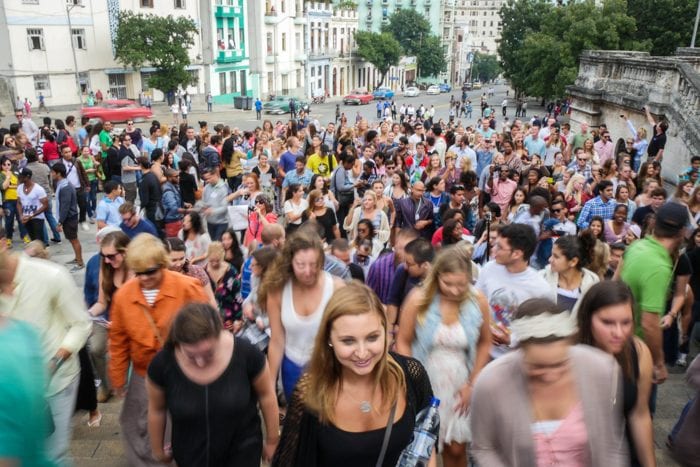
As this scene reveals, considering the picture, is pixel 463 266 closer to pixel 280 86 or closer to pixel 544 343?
pixel 544 343

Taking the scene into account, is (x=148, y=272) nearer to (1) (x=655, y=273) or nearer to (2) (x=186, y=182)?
(1) (x=655, y=273)

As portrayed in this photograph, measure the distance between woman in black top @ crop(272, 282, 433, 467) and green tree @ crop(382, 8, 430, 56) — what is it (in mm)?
86535

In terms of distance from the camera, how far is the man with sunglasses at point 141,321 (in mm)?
3854

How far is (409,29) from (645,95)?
73.7 metres

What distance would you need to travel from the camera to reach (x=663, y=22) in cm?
3475

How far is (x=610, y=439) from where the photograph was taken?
2691mm

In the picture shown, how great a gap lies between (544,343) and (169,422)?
2.22 metres

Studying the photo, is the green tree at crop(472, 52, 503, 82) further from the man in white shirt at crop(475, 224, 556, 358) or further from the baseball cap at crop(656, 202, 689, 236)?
the man in white shirt at crop(475, 224, 556, 358)

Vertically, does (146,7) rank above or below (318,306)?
above

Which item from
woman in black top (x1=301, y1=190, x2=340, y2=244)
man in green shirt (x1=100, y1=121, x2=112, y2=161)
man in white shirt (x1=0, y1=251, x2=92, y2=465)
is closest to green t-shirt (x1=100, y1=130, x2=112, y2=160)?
man in green shirt (x1=100, y1=121, x2=112, y2=161)

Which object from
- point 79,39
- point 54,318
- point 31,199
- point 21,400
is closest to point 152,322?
point 54,318

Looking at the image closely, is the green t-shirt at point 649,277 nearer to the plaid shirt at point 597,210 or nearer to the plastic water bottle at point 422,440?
the plastic water bottle at point 422,440

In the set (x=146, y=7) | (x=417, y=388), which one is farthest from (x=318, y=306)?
(x=146, y=7)

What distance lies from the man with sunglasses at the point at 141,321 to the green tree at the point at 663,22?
1448 inches
